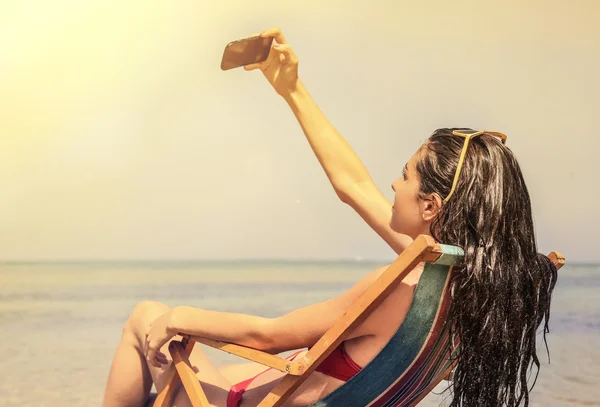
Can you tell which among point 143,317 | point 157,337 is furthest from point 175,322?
point 143,317

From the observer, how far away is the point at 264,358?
150 centimetres

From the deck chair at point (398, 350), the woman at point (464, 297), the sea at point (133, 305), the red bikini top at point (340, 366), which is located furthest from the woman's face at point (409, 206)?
the sea at point (133, 305)

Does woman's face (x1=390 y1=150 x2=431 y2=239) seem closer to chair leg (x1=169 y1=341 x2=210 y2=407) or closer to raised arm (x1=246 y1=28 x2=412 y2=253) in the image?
raised arm (x1=246 y1=28 x2=412 y2=253)

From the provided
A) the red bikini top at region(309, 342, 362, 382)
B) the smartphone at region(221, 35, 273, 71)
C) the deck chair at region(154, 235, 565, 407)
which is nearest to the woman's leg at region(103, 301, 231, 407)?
the deck chair at region(154, 235, 565, 407)

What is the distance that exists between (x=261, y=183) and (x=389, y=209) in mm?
7504

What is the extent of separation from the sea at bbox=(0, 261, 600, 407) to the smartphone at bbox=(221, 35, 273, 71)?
3.27ft

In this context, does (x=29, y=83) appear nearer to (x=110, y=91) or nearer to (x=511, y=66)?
(x=110, y=91)

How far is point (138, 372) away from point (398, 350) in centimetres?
66

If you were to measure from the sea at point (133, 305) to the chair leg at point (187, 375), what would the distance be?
2.11 ft

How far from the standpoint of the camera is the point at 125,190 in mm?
9117

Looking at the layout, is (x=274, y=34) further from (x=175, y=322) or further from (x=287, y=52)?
(x=175, y=322)

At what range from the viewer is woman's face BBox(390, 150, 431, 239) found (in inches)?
58.4

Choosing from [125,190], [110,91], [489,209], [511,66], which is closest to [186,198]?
[125,190]

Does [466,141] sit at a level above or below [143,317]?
above
